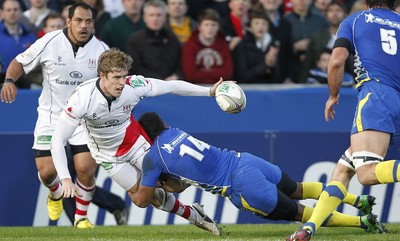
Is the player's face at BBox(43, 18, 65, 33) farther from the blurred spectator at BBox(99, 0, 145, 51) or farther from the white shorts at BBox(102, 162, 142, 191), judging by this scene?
the white shorts at BBox(102, 162, 142, 191)

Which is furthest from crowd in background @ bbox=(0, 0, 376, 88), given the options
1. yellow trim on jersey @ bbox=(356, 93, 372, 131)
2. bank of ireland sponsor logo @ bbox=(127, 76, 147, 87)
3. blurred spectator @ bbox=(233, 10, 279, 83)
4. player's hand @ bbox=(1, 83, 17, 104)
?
yellow trim on jersey @ bbox=(356, 93, 372, 131)

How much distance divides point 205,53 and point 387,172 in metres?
5.72

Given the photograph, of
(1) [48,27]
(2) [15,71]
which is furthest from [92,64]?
(1) [48,27]

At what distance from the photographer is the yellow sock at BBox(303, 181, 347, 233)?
8672 millimetres

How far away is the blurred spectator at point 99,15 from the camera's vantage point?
1443cm

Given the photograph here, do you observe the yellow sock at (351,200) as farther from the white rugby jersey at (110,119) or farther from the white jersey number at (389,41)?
the white rugby jersey at (110,119)

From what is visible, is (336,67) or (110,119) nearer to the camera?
(336,67)

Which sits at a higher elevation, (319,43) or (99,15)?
(319,43)

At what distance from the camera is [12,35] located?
13.5m

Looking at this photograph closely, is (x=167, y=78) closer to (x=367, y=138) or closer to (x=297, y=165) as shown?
(x=297, y=165)

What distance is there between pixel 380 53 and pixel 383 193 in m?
3.86

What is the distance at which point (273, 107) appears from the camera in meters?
13.4

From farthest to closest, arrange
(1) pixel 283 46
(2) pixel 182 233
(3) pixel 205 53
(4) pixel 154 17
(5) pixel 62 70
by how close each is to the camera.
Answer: (1) pixel 283 46 < (3) pixel 205 53 < (4) pixel 154 17 < (5) pixel 62 70 < (2) pixel 182 233

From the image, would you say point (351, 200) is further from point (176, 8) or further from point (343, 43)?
point (176, 8)
